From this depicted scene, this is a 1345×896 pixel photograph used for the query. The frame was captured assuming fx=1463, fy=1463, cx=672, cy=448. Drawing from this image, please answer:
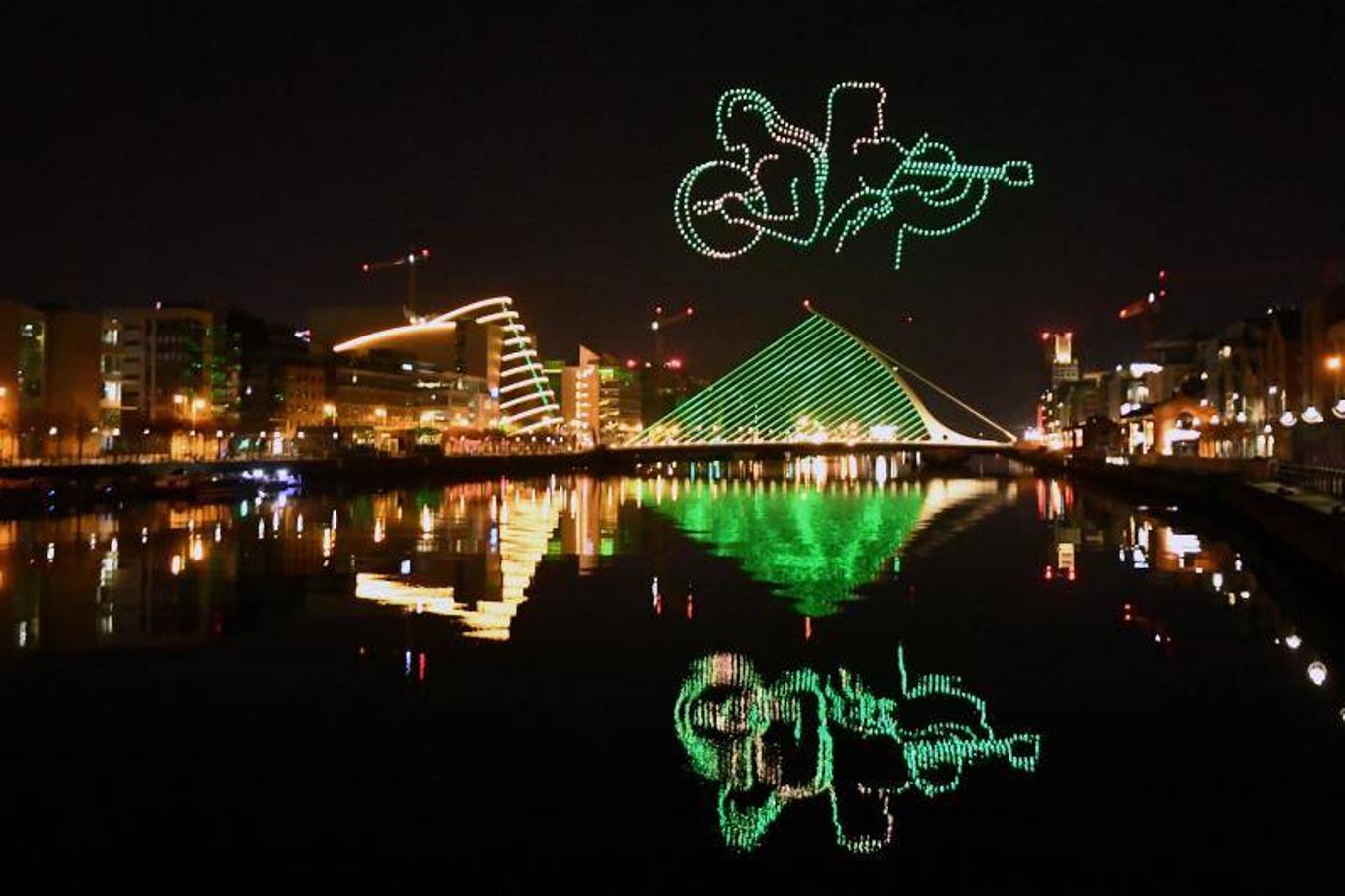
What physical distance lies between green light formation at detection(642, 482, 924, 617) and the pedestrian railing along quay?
25.9 feet

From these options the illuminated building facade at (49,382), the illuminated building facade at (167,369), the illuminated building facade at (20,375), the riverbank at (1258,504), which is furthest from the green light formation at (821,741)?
the illuminated building facade at (167,369)

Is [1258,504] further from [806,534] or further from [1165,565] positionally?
[806,534]

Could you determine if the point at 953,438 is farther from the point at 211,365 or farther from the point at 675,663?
the point at 675,663

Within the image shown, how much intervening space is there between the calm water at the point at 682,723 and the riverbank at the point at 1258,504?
0.67 meters

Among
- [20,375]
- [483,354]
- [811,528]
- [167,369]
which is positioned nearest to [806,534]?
[811,528]

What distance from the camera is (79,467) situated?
46.5 metres

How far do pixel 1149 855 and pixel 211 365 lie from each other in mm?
80695

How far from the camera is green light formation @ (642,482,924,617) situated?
20031 mm

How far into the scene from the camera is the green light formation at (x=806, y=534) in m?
20.0

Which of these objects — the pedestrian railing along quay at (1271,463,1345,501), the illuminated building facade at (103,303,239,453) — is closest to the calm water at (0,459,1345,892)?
the pedestrian railing along quay at (1271,463,1345,501)

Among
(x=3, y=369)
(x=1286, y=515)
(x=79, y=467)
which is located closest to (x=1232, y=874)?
(x=1286, y=515)

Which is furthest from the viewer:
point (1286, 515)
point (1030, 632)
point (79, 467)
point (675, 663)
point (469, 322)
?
point (469, 322)

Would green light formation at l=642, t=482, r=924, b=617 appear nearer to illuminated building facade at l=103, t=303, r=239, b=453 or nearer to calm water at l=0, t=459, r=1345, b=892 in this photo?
calm water at l=0, t=459, r=1345, b=892

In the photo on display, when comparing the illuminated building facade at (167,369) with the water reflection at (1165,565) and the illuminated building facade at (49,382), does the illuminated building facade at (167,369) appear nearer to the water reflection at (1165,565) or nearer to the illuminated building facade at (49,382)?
the illuminated building facade at (49,382)
